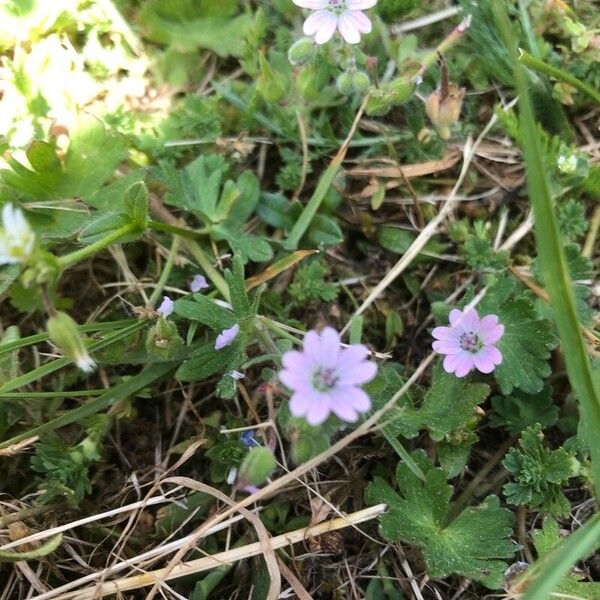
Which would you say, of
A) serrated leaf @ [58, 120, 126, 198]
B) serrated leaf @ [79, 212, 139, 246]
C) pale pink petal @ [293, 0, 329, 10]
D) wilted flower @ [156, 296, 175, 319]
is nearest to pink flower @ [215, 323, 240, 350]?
wilted flower @ [156, 296, 175, 319]

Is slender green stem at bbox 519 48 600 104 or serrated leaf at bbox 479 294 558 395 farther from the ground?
slender green stem at bbox 519 48 600 104

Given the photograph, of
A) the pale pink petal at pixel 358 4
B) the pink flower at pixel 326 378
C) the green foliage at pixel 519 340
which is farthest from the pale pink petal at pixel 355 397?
the pale pink petal at pixel 358 4

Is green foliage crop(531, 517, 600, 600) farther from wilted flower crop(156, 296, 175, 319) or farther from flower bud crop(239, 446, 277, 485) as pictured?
wilted flower crop(156, 296, 175, 319)

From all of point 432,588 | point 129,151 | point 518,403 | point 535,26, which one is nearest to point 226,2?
point 129,151

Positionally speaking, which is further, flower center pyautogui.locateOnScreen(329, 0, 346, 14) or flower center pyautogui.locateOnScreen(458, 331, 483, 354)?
flower center pyautogui.locateOnScreen(329, 0, 346, 14)

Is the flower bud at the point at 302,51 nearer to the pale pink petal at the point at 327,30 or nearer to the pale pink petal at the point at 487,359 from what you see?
the pale pink petal at the point at 327,30

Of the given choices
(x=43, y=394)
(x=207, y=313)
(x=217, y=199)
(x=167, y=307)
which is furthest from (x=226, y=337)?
(x=217, y=199)

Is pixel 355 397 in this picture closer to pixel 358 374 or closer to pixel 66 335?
pixel 358 374
